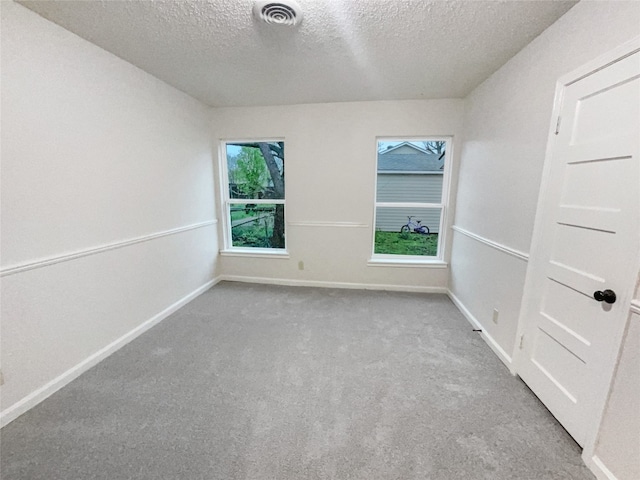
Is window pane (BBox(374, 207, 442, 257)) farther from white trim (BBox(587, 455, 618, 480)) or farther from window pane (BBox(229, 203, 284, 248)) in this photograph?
white trim (BBox(587, 455, 618, 480))

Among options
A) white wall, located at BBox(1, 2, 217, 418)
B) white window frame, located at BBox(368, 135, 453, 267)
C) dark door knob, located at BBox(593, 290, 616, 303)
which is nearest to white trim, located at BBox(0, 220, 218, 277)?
white wall, located at BBox(1, 2, 217, 418)

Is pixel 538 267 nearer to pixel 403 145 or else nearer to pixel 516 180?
pixel 516 180

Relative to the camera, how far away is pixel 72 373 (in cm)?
186

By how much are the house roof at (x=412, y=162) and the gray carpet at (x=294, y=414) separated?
1.95 meters

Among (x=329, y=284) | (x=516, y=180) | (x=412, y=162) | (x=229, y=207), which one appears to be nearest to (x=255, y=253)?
(x=229, y=207)

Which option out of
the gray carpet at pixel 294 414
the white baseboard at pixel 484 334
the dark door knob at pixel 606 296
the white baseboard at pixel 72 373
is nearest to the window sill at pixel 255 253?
the white baseboard at pixel 72 373

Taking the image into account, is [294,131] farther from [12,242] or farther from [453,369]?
[453,369]

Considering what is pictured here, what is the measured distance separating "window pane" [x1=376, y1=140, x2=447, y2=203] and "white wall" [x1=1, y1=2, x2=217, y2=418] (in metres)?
2.42

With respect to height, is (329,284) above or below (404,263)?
below

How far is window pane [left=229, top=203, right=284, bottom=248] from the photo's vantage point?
12.4 feet

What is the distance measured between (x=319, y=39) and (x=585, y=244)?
6.63 ft

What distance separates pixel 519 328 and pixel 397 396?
3.28ft

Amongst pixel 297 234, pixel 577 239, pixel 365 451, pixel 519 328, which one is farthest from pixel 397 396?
pixel 297 234

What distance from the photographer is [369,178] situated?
3.38 metres
